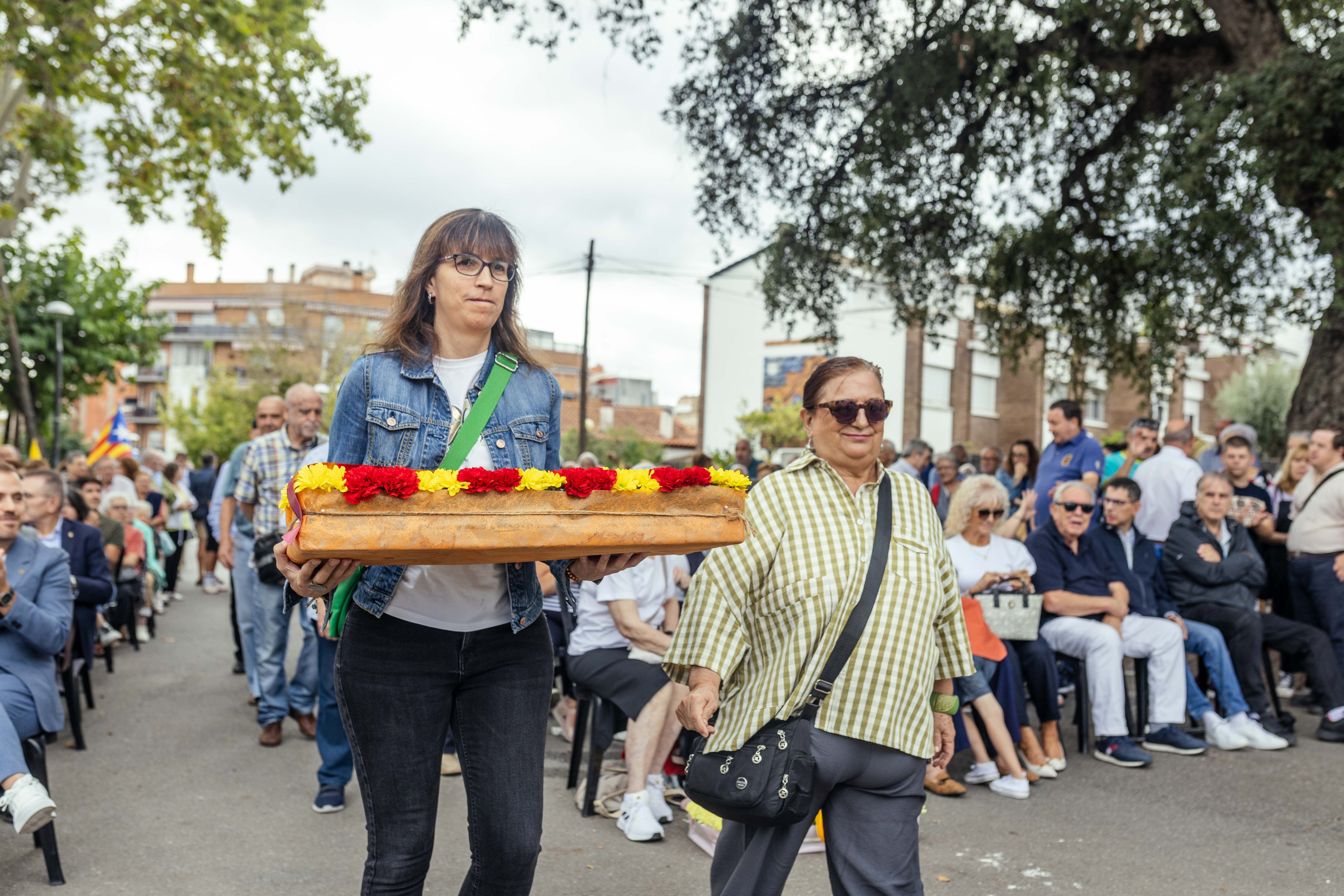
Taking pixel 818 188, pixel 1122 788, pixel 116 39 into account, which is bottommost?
pixel 1122 788

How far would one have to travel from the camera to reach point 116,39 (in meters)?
10.9

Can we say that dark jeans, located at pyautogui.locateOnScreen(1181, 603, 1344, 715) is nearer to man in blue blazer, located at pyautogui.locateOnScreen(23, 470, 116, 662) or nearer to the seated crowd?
the seated crowd

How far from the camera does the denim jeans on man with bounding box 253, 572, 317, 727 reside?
6648 millimetres

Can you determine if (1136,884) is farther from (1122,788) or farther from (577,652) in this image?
(577,652)

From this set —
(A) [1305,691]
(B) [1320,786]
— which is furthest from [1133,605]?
(A) [1305,691]

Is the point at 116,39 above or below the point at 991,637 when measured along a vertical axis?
above

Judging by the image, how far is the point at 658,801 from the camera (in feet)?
16.9

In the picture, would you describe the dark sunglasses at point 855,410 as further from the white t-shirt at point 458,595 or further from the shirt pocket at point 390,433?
the shirt pocket at point 390,433

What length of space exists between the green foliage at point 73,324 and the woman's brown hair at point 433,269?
26404 millimetres

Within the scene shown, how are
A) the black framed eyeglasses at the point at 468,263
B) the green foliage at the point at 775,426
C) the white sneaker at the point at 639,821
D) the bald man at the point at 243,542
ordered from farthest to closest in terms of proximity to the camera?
the green foliage at the point at 775,426 < the bald man at the point at 243,542 < the white sneaker at the point at 639,821 < the black framed eyeglasses at the point at 468,263

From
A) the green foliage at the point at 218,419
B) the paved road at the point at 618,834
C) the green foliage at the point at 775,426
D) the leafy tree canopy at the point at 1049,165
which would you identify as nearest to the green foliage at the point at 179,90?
the leafy tree canopy at the point at 1049,165

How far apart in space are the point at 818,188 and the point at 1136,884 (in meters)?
9.45

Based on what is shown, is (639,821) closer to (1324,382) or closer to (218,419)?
(1324,382)

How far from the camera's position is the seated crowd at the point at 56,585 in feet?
14.2
